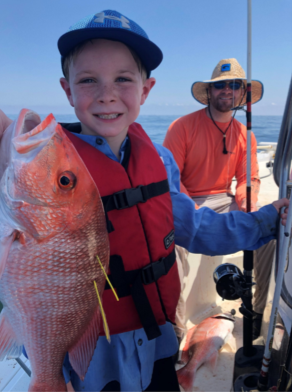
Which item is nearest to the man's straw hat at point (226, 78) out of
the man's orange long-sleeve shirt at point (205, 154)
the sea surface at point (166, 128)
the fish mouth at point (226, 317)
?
the man's orange long-sleeve shirt at point (205, 154)

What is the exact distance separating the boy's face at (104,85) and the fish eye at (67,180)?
0.44 m

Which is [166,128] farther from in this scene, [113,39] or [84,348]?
[84,348]

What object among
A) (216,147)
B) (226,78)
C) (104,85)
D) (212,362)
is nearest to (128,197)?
(104,85)

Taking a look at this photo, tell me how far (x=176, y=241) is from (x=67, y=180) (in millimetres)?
933

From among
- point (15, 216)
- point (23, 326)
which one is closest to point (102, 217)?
point (15, 216)

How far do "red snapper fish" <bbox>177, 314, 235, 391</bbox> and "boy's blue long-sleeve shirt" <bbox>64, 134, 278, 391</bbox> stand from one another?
3.06ft

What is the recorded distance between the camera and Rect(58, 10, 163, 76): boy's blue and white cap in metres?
1.20

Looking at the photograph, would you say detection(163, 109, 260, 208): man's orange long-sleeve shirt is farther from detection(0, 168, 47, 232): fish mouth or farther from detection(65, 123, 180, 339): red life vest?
detection(0, 168, 47, 232): fish mouth

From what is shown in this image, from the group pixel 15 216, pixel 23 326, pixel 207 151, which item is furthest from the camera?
pixel 207 151

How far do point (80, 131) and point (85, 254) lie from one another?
2.55ft

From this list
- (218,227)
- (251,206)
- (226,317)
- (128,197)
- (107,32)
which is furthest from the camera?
(251,206)

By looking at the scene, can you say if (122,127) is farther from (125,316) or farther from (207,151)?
(207,151)

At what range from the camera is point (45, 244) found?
3.08 ft

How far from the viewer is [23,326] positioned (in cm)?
102
